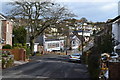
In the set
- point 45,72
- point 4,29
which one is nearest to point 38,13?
point 4,29

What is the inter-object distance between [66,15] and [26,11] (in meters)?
7.98

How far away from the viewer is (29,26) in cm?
4938

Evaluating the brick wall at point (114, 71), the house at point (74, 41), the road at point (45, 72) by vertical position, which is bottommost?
the road at point (45, 72)

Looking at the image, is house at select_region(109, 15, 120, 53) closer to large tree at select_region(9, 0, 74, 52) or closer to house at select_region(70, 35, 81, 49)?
large tree at select_region(9, 0, 74, 52)

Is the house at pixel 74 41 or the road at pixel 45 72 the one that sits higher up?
the house at pixel 74 41

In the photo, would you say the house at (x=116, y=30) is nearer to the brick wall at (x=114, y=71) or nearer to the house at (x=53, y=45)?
the brick wall at (x=114, y=71)

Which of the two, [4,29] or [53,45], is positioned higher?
[4,29]

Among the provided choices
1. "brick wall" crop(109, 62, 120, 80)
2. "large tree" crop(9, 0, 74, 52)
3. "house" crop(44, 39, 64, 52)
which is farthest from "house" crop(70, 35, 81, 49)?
"brick wall" crop(109, 62, 120, 80)

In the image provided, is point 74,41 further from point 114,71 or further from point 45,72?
point 114,71

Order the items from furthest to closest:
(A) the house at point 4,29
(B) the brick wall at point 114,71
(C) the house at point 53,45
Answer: (C) the house at point 53,45 → (A) the house at point 4,29 → (B) the brick wall at point 114,71

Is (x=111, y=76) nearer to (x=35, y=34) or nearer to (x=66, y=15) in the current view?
(x=66, y=15)

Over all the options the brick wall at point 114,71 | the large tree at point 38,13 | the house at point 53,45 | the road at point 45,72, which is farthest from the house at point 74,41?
the brick wall at point 114,71

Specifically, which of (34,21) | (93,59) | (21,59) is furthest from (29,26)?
(93,59)

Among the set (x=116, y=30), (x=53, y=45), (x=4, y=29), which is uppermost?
(x=4, y=29)
